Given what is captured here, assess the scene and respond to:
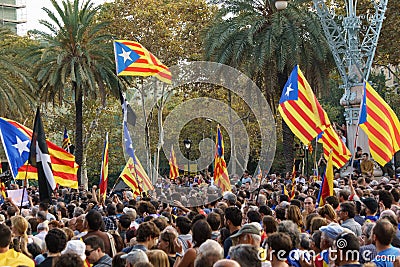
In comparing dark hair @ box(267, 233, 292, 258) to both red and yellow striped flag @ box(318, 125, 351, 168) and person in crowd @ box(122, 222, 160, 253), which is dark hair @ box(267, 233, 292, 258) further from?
red and yellow striped flag @ box(318, 125, 351, 168)

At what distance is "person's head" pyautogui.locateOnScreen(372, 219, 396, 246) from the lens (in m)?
6.73

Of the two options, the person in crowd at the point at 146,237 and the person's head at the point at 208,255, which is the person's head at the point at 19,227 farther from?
the person's head at the point at 208,255

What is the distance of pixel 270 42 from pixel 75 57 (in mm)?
8486

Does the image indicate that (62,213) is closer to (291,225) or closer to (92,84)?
(291,225)

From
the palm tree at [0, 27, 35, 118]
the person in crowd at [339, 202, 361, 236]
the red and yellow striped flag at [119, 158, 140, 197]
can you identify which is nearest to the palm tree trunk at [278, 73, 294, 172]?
the palm tree at [0, 27, 35, 118]

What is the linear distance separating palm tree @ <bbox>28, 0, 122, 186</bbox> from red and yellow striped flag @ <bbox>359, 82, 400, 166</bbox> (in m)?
17.8

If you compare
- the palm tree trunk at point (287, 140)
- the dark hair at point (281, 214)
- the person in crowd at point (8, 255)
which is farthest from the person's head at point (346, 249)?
the palm tree trunk at point (287, 140)

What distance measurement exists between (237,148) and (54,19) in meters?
21.0

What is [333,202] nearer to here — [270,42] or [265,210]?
[265,210]

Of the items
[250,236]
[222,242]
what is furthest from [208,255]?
Result: [222,242]

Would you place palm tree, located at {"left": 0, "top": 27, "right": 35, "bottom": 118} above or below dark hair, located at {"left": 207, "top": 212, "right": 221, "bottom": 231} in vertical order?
above

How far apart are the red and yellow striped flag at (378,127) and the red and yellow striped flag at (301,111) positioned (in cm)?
85

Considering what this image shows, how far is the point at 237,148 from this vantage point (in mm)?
49969

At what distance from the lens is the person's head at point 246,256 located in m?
5.42
